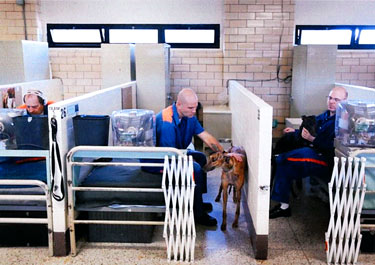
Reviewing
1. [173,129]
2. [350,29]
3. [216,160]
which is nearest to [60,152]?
[173,129]

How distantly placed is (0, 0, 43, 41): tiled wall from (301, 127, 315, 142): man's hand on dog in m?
5.05

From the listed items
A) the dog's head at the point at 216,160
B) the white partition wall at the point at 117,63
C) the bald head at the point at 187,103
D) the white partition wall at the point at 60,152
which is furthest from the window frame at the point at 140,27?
the white partition wall at the point at 60,152

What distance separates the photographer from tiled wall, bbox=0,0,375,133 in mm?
6488

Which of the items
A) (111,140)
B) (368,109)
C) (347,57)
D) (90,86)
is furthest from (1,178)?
(347,57)

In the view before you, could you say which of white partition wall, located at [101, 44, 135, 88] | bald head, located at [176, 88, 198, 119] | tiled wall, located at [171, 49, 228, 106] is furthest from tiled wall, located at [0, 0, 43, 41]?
bald head, located at [176, 88, 198, 119]

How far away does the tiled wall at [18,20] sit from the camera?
21.8 feet

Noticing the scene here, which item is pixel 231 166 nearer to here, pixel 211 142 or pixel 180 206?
pixel 211 142

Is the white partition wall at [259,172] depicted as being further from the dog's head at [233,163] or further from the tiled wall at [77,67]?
the tiled wall at [77,67]

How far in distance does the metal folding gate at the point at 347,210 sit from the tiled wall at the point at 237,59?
4.02 meters

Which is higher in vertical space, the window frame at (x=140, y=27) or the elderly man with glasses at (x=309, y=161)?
the window frame at (x=140, y=27)

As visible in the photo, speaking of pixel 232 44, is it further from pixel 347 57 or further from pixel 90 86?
pixel 90 86

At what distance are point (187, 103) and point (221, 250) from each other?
1214mm

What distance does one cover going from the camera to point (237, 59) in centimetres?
662

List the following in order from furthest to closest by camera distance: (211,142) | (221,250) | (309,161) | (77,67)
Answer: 1. (77,67)
2. (211,142)
3. (309,161)
4. (221,250)
